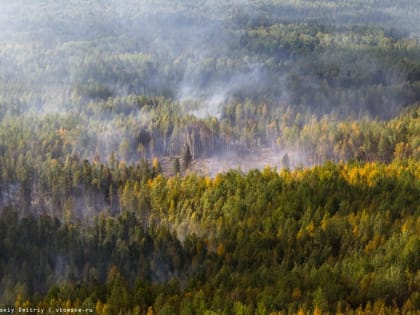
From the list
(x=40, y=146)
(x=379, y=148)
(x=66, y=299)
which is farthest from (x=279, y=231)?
(x=40, y=146)

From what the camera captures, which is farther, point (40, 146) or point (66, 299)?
point (40, 146)

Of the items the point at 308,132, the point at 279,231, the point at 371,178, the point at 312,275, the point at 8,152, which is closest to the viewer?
the point at 312,275

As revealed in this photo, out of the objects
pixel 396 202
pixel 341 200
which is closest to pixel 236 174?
pixel 341 200

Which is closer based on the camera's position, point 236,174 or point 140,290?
point 140,290

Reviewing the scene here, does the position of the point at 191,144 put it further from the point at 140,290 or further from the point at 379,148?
the point at 140,290

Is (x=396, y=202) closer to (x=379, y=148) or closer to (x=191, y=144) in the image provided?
(x=379, y=148)

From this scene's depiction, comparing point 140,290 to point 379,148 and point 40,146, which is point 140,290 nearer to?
point 40,146

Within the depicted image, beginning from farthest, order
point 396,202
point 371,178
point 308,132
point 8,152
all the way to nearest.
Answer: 1. point 308,132
2. point 8,152
3. point 371,178
4. point 396,202

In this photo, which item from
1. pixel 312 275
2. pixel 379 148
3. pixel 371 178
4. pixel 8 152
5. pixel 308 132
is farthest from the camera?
pixel 308 132

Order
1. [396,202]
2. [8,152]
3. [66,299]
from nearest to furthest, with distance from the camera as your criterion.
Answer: [66,299]
[396,202]
[8,152]
